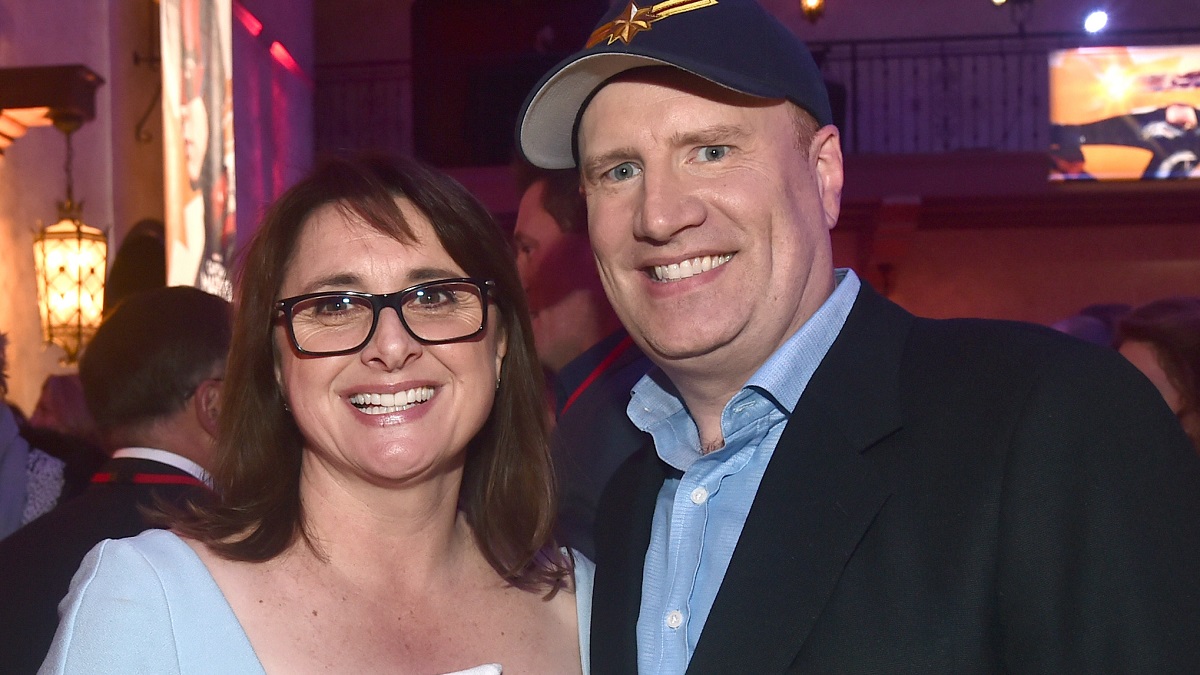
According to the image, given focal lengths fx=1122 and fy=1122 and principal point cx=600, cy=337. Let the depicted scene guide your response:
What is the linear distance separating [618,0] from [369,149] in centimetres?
58

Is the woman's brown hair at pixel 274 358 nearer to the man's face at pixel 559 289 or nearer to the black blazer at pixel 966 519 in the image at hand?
the black blazer at pixel 966 519

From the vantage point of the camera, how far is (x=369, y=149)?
220cm

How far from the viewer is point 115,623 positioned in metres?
1.70

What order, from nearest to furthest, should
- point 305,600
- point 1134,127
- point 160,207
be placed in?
point 305,600 → point 160,207 → point 1134,127

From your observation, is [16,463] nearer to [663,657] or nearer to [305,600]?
[305,600]

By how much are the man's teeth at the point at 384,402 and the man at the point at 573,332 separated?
708 mm

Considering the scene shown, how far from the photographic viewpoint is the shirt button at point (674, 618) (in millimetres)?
1713

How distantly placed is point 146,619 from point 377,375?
1.74 feet

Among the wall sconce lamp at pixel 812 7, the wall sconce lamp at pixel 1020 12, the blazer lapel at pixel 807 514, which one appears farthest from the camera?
the wall sconce lamp at pixel 1020 12

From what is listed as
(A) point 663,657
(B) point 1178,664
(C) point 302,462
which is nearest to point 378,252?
(C) point 302,462

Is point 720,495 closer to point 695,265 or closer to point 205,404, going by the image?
point 695,265

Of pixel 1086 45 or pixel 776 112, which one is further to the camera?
pixel 1086 45

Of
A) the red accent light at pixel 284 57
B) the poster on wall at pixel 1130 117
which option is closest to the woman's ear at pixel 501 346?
the red accent light at pixel 284 57

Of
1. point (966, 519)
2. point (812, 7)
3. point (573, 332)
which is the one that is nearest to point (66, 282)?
point (573, 332)
